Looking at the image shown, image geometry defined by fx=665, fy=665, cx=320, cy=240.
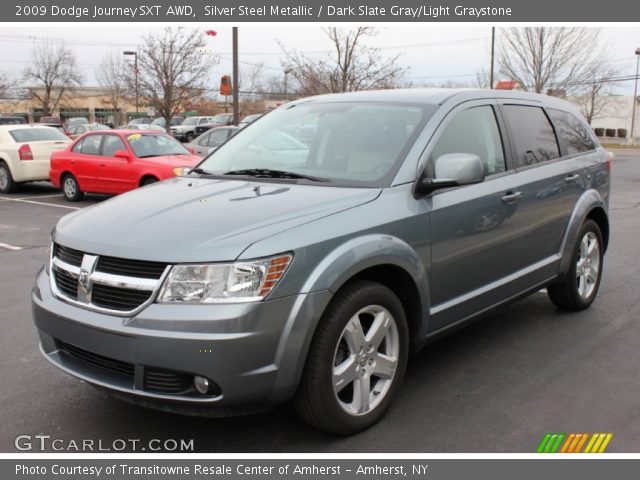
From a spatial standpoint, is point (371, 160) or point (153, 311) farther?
point (371, 160)

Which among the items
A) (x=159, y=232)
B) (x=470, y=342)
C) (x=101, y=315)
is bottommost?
(x=470, y=342)

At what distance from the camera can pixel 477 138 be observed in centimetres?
441

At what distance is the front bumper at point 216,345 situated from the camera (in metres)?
2.88

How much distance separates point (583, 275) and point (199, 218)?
12.0ft

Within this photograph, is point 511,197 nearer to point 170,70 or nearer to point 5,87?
point 170,70

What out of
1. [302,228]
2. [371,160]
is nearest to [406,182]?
[371,160]

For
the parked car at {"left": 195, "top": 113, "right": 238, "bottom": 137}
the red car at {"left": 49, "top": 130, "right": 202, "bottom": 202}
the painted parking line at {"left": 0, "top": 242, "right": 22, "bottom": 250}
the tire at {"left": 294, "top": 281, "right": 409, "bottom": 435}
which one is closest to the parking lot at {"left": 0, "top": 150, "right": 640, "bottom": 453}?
the tire at {"left": 294, "top": 281, "right": 409, "bottom": 435}

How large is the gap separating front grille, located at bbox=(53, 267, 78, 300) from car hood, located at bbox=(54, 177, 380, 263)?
0.16m

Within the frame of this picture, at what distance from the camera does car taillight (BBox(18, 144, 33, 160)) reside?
49.8 feet

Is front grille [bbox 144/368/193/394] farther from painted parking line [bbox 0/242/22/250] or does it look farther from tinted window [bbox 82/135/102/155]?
tinted window [bbox 82/135/102/155]

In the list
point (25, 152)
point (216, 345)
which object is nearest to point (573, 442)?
point (216, 345)

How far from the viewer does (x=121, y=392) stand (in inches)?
121

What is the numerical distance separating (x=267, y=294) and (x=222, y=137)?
15697 millimetres

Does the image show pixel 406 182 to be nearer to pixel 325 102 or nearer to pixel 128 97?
pixel 325 102
